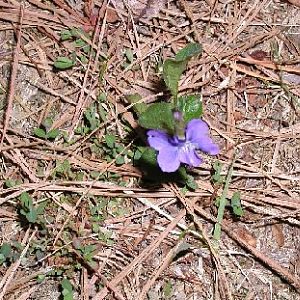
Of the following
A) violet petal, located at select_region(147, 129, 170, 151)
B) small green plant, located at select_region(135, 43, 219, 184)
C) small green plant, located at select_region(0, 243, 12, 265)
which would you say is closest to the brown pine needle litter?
small green plant, located at select_region(0, 243, 12, 265)

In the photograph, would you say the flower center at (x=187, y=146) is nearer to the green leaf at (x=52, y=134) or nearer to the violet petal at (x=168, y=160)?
the violet petal at (x=168, y=160)

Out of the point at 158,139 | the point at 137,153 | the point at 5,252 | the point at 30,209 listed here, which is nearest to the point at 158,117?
the point at 158,139

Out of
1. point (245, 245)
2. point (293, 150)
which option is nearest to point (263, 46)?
point (293, 150)

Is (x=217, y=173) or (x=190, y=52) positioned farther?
(x=217, y=173)

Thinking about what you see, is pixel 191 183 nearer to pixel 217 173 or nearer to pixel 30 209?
pixel 217 173

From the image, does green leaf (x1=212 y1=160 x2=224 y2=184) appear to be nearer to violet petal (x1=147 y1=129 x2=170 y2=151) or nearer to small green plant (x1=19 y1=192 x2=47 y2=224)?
violet petal (x1=147 y1=129 x2=170 y2=151)

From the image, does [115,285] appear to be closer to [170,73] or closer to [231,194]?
[231,194]
